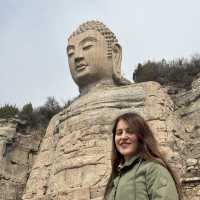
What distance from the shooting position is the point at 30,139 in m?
17.9

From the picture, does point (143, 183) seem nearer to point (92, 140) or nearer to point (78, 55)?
point (92, 140)

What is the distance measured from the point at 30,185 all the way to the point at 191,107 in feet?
39.7

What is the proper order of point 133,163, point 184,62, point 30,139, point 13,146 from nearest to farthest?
point 133,163
point 13,146
point 30,139
point 184,62

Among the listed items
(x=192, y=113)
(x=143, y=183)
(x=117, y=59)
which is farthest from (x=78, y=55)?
(x=192, y=113)

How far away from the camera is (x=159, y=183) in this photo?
3191 mm

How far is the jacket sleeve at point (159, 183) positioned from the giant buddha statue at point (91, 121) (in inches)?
143

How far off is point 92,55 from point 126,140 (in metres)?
4.77

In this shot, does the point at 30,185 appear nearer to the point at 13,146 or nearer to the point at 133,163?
the point at 133,163

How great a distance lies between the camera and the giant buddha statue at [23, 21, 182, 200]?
710 centimetres

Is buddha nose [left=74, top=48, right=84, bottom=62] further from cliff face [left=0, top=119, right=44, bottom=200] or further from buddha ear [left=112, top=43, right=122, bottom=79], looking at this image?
cliff face [left=0, top=119, right=44, bottom=200]

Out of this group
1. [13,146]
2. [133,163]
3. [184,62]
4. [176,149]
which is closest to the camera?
[133,163]

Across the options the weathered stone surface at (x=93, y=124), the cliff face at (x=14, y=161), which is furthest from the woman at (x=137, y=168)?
the cliff face at (x=14, y=161)

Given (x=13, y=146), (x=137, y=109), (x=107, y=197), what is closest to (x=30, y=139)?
(x=13, y=146)

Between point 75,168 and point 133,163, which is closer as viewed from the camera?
point 133,163
